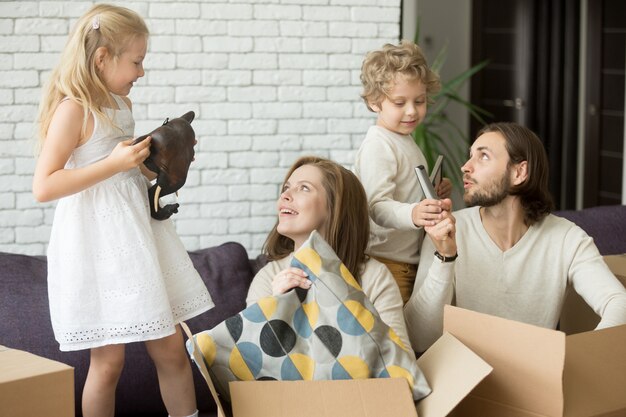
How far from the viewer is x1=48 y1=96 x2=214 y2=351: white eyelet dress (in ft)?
7.30

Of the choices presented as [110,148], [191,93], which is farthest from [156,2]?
[110,148]

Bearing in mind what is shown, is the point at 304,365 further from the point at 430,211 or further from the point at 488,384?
the point at 430,211

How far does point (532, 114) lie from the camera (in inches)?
288

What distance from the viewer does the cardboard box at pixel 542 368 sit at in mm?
1926

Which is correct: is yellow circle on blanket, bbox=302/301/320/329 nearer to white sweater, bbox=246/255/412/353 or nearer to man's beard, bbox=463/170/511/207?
white sweater, bbox=246/255/412/353

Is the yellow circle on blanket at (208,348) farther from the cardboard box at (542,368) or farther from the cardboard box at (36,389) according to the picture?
the cardboard box at (542,368)

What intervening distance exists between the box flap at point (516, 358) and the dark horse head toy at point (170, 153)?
66 centimetres

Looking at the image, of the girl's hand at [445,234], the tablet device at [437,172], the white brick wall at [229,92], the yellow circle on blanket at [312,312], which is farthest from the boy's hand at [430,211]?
the white brick wall at [229,92]

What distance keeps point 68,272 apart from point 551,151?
5.47 meters

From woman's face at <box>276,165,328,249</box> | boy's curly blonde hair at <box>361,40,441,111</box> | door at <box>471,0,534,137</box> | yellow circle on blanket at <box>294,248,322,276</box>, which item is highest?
door at <box>471,0,534,137</box>

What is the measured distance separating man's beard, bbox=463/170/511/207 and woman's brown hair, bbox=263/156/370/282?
0.29m

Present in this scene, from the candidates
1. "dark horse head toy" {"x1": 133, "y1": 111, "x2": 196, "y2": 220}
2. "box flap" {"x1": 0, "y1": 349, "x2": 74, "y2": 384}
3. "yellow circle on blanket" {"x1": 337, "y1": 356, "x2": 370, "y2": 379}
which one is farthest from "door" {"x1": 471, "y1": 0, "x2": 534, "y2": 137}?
"box flap" {"x1": 0, "y1": 349, "x2": 74, "y2": 384}

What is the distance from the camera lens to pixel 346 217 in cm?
244

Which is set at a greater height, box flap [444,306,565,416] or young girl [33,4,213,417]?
young girl [33,4,213,417]
